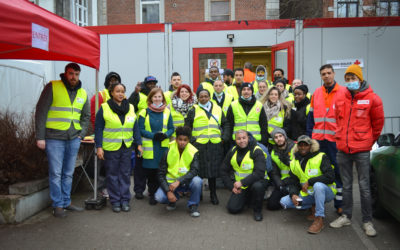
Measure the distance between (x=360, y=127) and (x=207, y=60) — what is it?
5.97m

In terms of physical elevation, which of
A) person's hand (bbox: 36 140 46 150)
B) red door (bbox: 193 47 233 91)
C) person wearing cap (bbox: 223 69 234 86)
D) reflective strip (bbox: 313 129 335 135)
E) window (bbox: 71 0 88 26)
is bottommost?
person's hand (bbox: 36 140 46 150)

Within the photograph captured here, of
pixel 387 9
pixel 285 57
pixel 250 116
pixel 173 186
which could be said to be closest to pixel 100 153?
pixel 173 186

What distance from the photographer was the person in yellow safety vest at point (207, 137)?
18.6ft

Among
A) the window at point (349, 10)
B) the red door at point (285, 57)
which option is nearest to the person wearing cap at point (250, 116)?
the red door at point (285, 57)

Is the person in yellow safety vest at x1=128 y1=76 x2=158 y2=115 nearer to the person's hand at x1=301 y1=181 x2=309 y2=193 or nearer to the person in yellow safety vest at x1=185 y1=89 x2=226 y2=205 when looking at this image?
the person in yellow safety vest at x1=185 y1=89 x2=226 y2=205

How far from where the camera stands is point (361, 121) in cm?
438

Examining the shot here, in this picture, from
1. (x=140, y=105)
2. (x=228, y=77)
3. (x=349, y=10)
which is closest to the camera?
(x=140, y=105)

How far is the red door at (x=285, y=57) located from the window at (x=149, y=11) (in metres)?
11.4

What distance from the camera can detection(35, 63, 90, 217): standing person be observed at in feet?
16.0

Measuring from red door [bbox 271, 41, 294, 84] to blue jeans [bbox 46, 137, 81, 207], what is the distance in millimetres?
5964

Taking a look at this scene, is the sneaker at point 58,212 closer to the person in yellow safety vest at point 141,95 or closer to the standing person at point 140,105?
the standing person at point 140,105

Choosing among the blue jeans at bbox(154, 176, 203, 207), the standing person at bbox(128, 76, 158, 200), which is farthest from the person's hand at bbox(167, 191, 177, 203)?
the standing person at bbox(128, 76, 158, 200)

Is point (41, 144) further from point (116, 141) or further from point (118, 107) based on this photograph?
point (118, 107)

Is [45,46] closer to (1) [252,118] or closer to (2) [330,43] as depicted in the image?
(1) [252,118]
